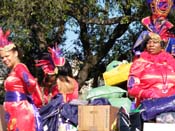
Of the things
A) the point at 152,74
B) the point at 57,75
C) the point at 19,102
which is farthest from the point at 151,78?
the point at 57,75

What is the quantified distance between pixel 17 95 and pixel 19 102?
2.7 inches

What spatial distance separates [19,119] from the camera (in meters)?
5.56

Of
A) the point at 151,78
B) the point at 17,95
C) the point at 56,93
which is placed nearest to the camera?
the point at 151,78

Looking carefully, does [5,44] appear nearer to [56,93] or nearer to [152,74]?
[56,93]

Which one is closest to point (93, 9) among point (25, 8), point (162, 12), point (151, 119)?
point (25, 8)

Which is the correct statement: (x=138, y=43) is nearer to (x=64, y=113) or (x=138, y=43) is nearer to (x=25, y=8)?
(x=64, y=113)

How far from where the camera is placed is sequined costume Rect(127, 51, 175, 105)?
17.5 feet

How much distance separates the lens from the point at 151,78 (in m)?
5.38

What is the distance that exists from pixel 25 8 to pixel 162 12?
3.38 metres

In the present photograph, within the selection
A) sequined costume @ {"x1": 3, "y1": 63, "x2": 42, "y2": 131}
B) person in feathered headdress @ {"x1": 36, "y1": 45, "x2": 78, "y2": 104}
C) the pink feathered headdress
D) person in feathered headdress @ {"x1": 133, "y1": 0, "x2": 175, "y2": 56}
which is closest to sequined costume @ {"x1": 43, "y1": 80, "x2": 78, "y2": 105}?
person in feathered headdress @ {"x1": 36, "y1": 45, "x2": 78, "y2": 104}

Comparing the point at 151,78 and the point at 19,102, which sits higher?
the point at 151,78

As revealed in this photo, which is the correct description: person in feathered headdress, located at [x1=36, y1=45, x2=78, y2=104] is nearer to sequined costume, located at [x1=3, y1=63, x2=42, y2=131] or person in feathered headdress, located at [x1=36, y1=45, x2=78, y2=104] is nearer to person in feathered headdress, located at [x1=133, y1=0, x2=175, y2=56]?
sequined costume, located at [x1=3, y1=63, x2=42, y2=131]

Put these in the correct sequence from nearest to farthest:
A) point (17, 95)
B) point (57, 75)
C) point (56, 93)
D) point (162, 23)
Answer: point (17, 95) → point (56, 93) → point (57, 75) → point (162, 23)

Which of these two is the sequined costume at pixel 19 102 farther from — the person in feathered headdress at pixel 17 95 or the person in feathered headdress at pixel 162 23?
the person in feathered headdress at pixel 162 23
